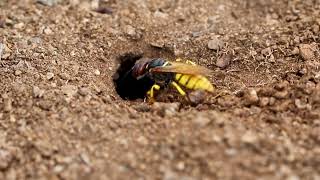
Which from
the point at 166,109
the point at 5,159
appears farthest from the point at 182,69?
the point at 5,159

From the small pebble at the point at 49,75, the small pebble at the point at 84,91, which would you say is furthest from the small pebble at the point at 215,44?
the small pebble at the point at 49,75

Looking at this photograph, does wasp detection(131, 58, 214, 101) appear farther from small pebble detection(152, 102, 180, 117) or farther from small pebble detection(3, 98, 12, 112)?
small pebble detection(3, 98, 12, 112)

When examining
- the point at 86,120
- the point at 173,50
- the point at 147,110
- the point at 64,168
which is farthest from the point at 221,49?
the point at 64,168

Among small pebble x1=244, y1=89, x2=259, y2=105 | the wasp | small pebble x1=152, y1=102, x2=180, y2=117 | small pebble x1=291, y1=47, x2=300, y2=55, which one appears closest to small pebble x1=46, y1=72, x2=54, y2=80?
the wasp

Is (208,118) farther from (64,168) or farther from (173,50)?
(173,50)

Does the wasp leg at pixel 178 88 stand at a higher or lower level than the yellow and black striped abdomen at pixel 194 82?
lower

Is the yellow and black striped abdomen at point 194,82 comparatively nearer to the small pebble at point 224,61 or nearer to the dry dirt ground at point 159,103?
the dry dirt ground at point 159,103
